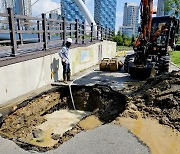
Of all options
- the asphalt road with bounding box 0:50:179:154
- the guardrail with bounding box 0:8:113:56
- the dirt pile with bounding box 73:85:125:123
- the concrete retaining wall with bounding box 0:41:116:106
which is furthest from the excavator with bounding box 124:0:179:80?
the asphalt road with bounding box 0:50:179:154

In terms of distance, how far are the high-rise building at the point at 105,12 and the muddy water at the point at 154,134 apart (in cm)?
4236

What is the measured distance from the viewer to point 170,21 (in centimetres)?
1031

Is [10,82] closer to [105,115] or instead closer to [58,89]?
[58,89]

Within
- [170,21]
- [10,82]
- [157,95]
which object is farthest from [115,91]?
[170,21]

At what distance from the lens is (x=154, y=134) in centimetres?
432

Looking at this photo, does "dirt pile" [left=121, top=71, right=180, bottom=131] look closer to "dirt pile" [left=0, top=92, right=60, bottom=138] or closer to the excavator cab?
"dirt pile" [left=0, top=92, right=60, bottom=138]

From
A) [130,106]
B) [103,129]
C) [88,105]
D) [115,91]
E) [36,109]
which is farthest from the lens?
[88,105]

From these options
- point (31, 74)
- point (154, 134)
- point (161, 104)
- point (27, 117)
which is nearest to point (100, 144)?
point (154, 134)

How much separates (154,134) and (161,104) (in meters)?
1.37

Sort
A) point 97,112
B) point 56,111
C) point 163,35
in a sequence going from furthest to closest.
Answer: point 163,35 → point 56,111 → point 97,112

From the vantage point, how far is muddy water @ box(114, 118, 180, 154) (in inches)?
152

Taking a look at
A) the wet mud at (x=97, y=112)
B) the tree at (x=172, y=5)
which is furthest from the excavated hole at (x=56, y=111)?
the tree at (x=172, y=5)

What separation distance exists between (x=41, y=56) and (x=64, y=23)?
292 centimetres

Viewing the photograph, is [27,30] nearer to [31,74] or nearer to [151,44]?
[31,74]
